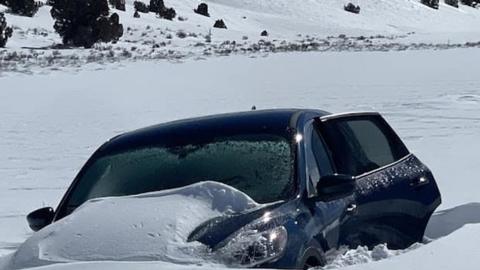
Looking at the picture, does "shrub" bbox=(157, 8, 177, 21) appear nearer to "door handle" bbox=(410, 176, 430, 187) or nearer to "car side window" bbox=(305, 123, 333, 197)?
"door handle" bbox=(410, 176, 430, 187)

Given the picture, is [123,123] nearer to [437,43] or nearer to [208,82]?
[208,82]

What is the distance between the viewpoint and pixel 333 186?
5844 millimetres

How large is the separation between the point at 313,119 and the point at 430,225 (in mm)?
1656

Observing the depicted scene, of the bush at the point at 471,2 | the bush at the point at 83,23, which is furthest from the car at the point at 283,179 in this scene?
the bush at the point at 471,2

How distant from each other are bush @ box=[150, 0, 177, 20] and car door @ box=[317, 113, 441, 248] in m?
44.3

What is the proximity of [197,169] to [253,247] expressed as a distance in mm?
1143

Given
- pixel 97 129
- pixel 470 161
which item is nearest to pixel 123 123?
pixel 97 129

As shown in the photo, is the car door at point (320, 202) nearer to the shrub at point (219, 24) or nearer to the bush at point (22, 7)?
the bush at point (22, 7)

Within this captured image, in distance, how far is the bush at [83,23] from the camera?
3659cm

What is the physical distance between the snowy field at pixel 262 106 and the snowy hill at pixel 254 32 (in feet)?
10.2

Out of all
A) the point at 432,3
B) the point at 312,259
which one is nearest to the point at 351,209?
the point at 312,259

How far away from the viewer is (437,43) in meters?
41.4

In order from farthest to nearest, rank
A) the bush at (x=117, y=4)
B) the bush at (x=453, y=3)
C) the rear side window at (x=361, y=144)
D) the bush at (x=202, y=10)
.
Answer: the bush at (x=453, y=3), the bush at (x=202, y=10), the bush at (x=117, y=4), the rear side window at (x=361, y=144)

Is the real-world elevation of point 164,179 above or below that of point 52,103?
above
